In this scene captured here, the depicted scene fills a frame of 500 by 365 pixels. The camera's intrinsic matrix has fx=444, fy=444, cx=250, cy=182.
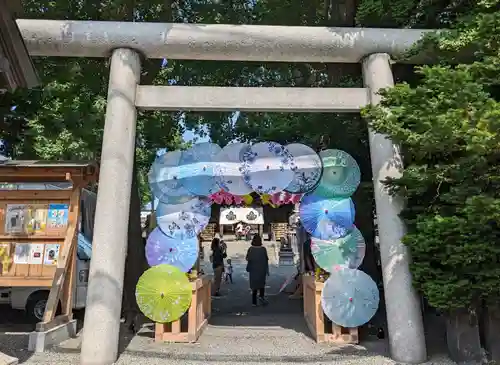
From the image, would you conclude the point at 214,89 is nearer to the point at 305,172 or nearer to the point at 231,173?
the point at 231,173

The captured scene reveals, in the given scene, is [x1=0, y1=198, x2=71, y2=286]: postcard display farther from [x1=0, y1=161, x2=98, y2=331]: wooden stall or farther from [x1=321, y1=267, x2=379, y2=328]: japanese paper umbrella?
[x1=321, y1=267, x2=379, y2=328]: japanese paper umbrella

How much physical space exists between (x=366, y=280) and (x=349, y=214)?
36.6 inches

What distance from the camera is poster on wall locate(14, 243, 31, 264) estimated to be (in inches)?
274

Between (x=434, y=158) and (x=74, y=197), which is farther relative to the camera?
(x=74, y=197)

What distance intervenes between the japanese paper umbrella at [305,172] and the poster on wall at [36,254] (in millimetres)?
3980

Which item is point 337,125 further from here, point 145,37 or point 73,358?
point 73,358

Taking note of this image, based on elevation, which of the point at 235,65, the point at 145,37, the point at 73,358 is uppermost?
the point at 235,65

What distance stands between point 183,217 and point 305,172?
1866 millimetres

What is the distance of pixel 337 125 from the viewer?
790cm

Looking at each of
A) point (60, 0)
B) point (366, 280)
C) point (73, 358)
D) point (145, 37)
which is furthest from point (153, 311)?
point (60, 0)

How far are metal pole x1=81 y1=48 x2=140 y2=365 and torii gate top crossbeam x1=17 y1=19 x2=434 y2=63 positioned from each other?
11.0 inches

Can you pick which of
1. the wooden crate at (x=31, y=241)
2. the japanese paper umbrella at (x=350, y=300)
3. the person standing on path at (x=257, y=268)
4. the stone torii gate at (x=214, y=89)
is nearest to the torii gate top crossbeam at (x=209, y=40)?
the stone torii gate at (x=214, y=89)

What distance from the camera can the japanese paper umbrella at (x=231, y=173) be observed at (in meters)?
6.38

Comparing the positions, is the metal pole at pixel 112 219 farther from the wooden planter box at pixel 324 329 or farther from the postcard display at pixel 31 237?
the wooden planter box at pixel 324 329
